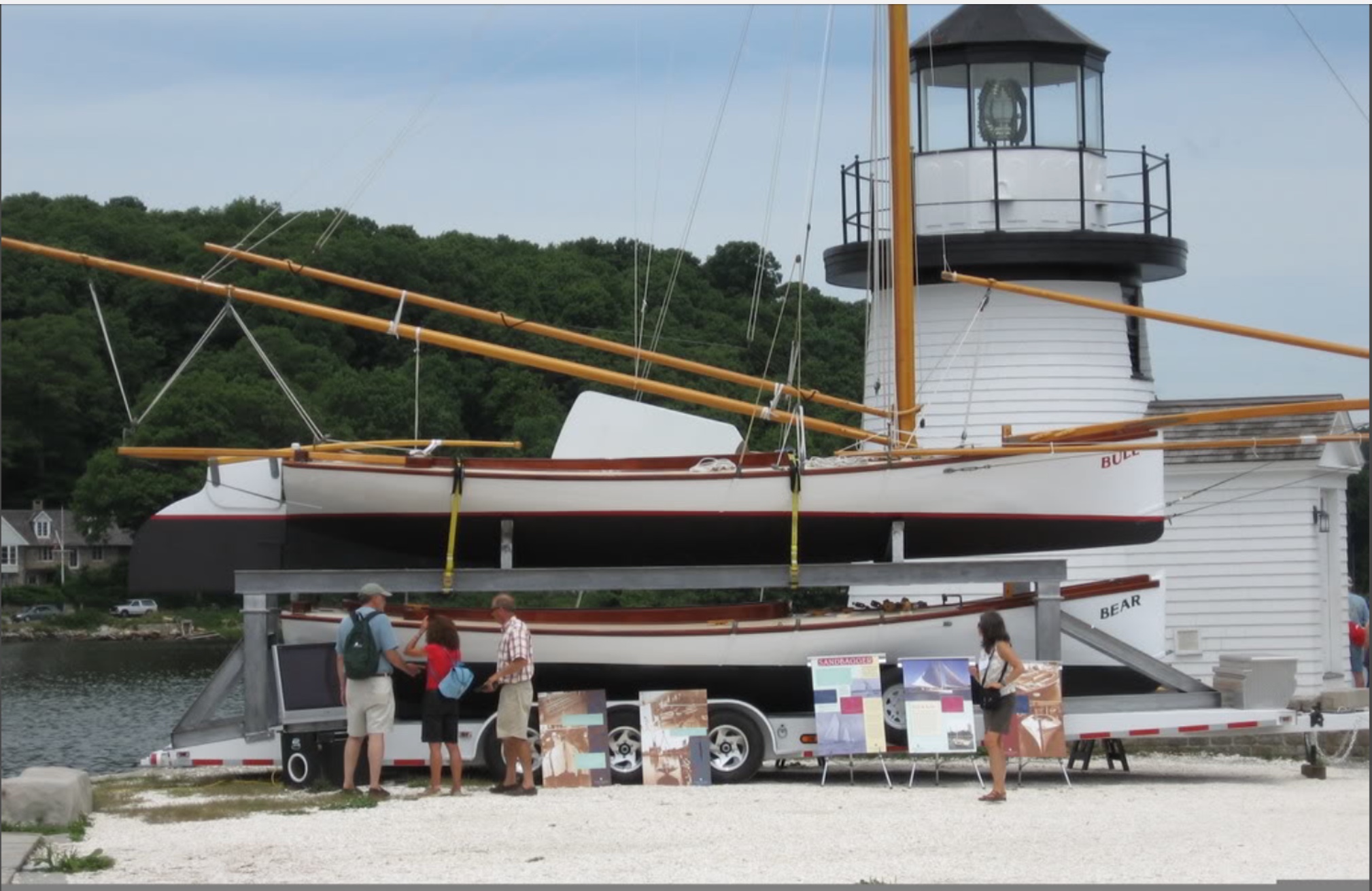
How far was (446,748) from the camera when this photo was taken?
16250mm

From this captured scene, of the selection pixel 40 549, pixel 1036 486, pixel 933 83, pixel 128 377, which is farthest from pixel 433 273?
pixel 1036 486

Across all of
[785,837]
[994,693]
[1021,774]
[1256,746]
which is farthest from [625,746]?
[1256,746]

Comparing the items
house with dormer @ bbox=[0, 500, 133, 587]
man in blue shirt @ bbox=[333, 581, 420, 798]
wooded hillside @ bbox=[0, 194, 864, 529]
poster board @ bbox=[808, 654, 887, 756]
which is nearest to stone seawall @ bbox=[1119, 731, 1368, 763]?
poster board @ bbox=[808, 654, 887, 756]

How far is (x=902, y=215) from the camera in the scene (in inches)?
762

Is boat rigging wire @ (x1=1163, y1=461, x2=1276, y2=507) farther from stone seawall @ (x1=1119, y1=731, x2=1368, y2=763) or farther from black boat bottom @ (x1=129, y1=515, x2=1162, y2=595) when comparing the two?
black boat bottom @ (x1=129, y1=515, x2=1162, y2=595)

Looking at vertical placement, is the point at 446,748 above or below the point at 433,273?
below

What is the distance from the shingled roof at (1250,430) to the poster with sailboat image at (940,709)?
6.22 m

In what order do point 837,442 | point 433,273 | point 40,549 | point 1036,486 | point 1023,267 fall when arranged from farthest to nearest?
1. point 40,549
2. point 433,273
3. point 837,442
4. point 1023,267
5. point 1036,486

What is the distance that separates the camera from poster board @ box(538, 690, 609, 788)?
16.0 m

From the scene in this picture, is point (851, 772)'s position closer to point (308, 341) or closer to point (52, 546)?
point (308, 341)

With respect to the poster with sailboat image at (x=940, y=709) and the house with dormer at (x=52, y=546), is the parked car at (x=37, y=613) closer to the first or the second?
the house with dormer at (x=52, y=546)

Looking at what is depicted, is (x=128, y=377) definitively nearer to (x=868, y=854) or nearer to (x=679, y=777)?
(x=679, y=777)

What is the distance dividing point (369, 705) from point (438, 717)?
1.83ft

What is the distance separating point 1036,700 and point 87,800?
716 centimetres
